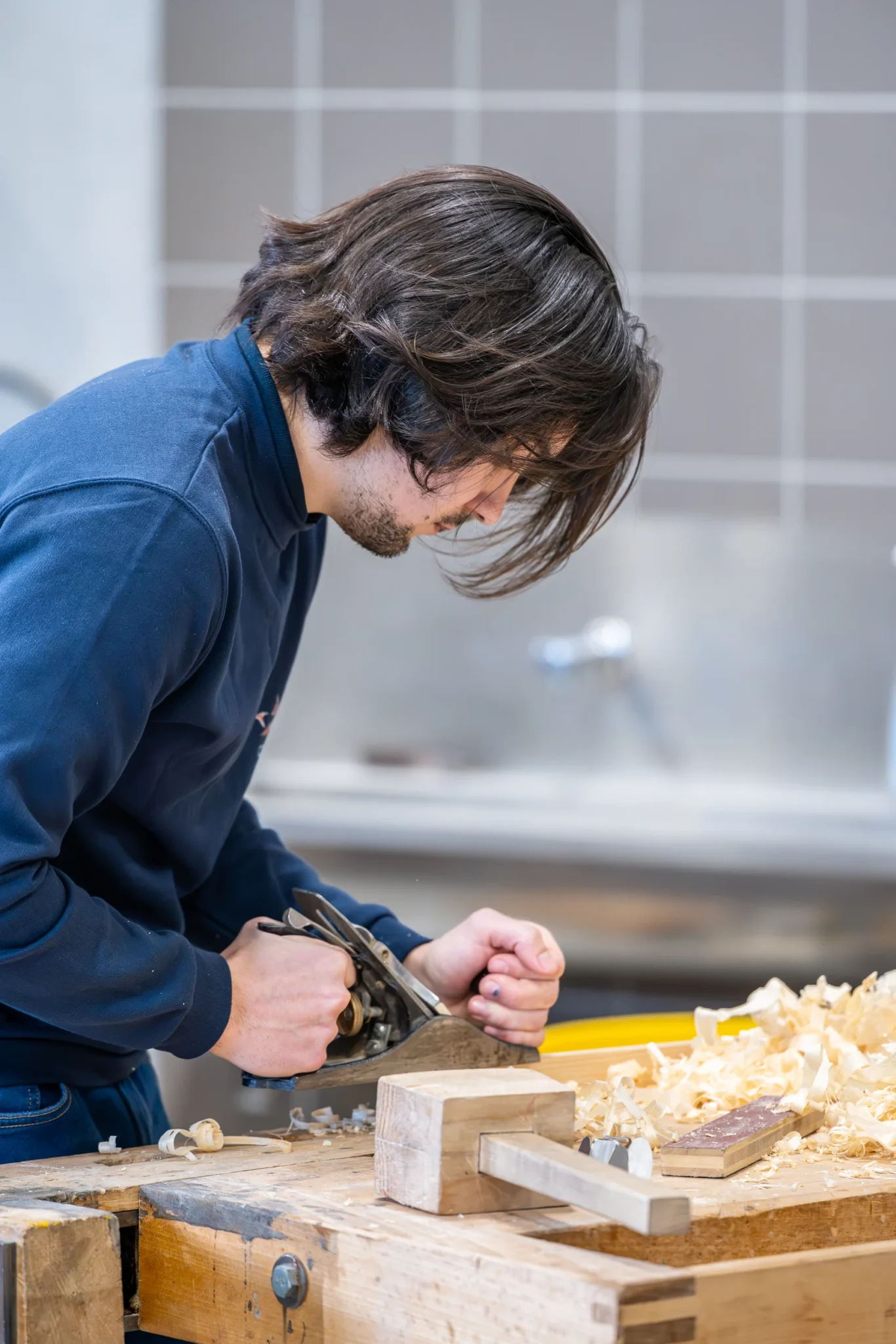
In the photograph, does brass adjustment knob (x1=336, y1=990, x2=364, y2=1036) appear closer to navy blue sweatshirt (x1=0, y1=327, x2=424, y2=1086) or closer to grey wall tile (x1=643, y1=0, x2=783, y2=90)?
navy blue sweatshirt (x1=0, y1=327, x2=424, y2=1086)

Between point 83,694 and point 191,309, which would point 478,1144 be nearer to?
point 83,694

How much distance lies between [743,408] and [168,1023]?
214cm

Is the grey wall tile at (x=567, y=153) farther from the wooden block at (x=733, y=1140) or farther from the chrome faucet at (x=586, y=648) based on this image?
the wooden block at (x=733, y=1140)

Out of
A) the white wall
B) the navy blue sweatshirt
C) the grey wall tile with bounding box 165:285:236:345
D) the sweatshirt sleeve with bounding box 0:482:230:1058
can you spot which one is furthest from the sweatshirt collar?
the grey wall tile with bounding box 165:285:236:345

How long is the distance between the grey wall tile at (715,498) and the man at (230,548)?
155 cm

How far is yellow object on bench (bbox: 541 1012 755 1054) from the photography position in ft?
4.89

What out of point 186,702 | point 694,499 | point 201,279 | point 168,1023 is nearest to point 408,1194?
point 168,1023

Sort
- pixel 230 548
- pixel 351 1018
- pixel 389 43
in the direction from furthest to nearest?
pixel 389 43 < pixel 351 1018 < pixel 230 548

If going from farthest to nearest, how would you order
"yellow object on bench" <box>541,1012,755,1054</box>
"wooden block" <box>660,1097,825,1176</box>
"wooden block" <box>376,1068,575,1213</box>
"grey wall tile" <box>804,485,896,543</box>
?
1. "grey wall tile" <box>804,485,896,543</box>
2. "yellow object on bench" <box>541,1012,755,1054</box>
3. "wooden block" <box>660,1097,825,1176</box>
4. "wooden block" <box>376,1068,575,1213</box>

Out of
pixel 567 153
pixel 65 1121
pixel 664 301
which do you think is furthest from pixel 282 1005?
pixel 567 153

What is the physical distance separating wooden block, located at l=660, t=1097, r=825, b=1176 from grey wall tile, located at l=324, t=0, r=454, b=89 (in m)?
2.35

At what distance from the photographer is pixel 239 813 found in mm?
1368

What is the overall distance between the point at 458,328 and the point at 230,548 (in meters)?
0.25

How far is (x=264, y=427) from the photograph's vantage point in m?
1.06
